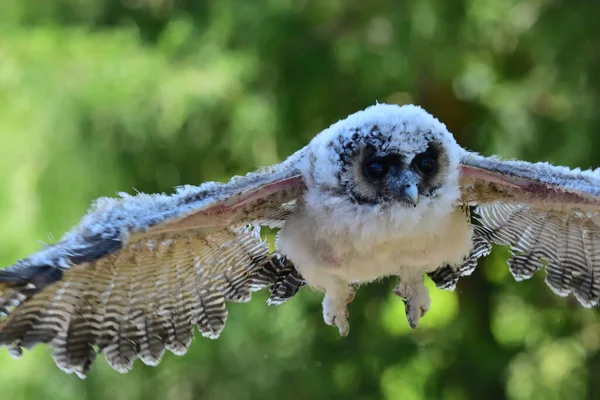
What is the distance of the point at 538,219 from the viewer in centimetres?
191

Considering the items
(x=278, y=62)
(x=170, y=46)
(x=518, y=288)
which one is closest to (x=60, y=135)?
(x=170, y=46)

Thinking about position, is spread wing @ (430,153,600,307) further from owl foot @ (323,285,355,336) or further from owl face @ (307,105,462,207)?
owl foot @ (323,285,355,336)

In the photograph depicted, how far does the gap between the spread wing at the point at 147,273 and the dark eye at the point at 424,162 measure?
0.28 metres

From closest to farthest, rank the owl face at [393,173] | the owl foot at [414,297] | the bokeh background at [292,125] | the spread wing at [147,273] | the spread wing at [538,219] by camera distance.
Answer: the spread wing at [147,273] → the owl face at [393,173] → the spread wing at [538,219] → the owl foot at [414,297] → the bokeh background at [292,125]

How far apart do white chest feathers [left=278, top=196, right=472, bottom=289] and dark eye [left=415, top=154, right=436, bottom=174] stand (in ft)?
0.26

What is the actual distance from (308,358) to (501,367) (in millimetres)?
948

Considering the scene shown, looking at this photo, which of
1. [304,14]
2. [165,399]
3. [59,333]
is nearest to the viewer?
[59,333]

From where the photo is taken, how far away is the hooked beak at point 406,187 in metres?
1.41

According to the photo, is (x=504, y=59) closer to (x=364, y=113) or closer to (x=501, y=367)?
(x=501, y=367)

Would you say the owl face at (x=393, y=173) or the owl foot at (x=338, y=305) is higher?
the owl face at (x=393, y=173)

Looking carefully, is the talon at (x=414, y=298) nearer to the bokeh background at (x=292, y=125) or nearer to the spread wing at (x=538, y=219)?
the spread wing at (x=538, y=219)

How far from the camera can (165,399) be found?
3.34 meters

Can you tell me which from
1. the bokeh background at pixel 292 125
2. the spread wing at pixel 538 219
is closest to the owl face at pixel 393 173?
the spread wing at pixel 538 219

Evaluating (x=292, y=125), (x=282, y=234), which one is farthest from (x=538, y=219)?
(x=292, y=125)
